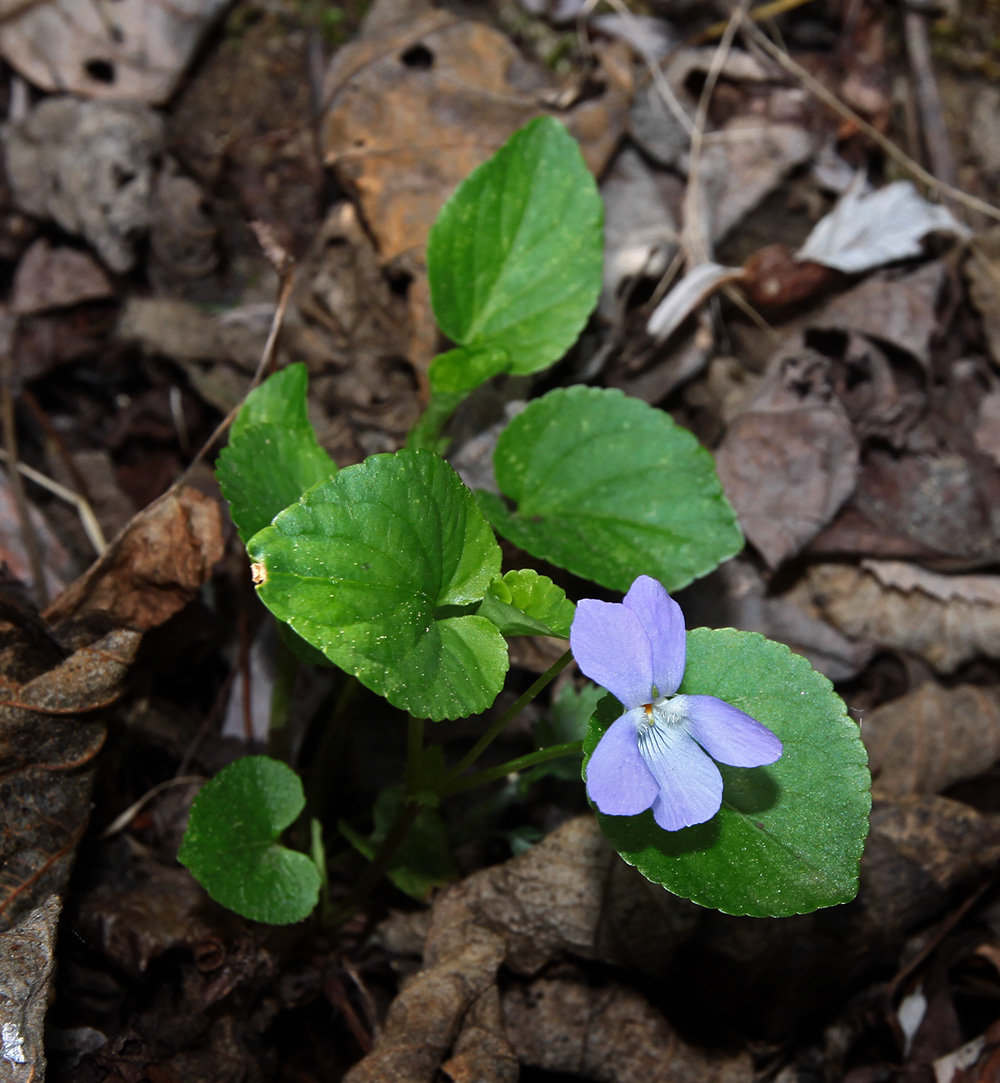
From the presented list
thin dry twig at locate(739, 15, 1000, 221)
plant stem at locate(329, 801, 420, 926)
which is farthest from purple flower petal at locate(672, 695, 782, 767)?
thin dry twig at locate(739, 15, 1000, 221)

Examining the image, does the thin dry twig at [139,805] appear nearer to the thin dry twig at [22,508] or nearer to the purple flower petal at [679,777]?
the thin dry twig at [22,508]

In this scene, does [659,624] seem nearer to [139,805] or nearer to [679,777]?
[679,777]

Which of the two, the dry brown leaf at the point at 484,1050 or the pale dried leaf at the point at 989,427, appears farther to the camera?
the pale dried leaf at the point at 989,427

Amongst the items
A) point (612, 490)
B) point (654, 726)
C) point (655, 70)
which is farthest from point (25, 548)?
point (655, 70)

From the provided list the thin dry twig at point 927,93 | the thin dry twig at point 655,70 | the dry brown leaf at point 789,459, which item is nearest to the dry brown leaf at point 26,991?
the dry brown leaf at point 789,459

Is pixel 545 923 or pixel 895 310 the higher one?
pixel 895 310

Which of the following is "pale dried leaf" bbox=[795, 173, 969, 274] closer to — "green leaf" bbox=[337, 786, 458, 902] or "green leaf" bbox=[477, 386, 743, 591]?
"green leaf" bbox=[477, 386, 743, 591]

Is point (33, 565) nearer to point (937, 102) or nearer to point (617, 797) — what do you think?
point (617, 797)
